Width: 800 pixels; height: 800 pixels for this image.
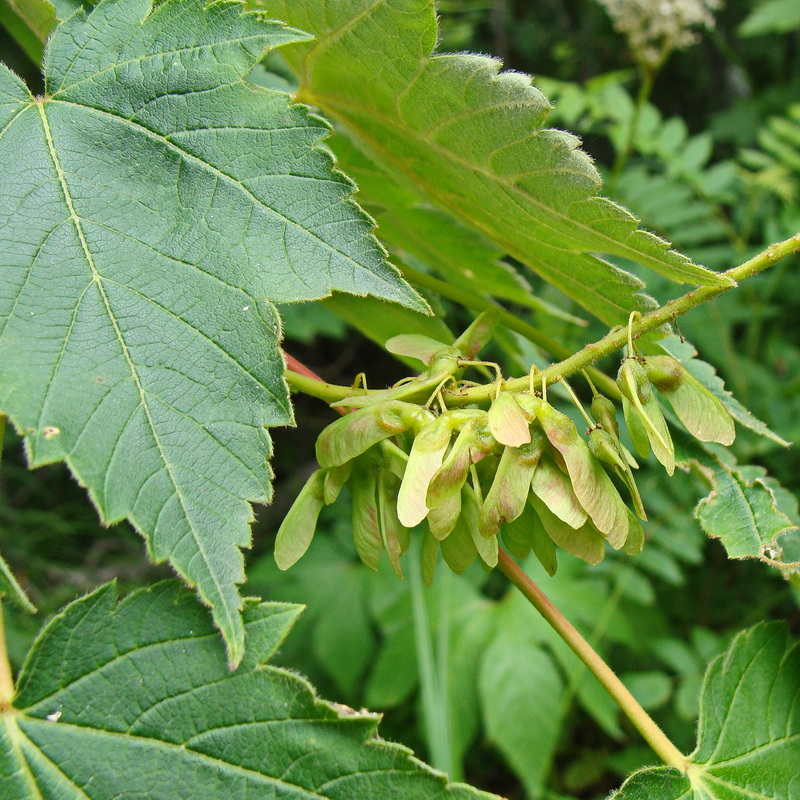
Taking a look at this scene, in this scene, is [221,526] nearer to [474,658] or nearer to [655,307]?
[655,307]

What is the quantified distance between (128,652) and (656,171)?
4.55 m

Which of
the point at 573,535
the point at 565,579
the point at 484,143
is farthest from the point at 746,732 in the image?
the point at 565,579

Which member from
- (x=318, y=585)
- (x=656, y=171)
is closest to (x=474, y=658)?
(x=318, y=585)

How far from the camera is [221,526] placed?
649 mm

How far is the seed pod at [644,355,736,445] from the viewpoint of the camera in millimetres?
784

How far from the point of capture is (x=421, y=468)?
28.3 inches

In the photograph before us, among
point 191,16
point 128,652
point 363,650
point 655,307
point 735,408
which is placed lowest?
point 363,650

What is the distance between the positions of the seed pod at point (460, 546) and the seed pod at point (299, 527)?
0.14 m

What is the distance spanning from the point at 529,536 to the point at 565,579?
1.84m

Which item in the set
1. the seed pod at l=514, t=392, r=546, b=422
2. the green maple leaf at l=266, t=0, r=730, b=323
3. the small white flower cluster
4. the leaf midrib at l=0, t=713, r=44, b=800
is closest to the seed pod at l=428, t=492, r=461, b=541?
the seed pod at l=514, t=392, r=546, b=422

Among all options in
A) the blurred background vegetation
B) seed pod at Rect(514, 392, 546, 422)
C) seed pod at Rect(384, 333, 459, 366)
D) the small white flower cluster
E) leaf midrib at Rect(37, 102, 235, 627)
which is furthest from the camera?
the small white flower cluster

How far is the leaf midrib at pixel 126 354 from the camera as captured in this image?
638 millimetres

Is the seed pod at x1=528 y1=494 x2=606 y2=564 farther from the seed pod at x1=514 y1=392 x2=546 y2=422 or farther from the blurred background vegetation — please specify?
the blurred background vegetation

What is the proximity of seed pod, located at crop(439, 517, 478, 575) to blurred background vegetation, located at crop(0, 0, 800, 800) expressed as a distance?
77 centimetres
